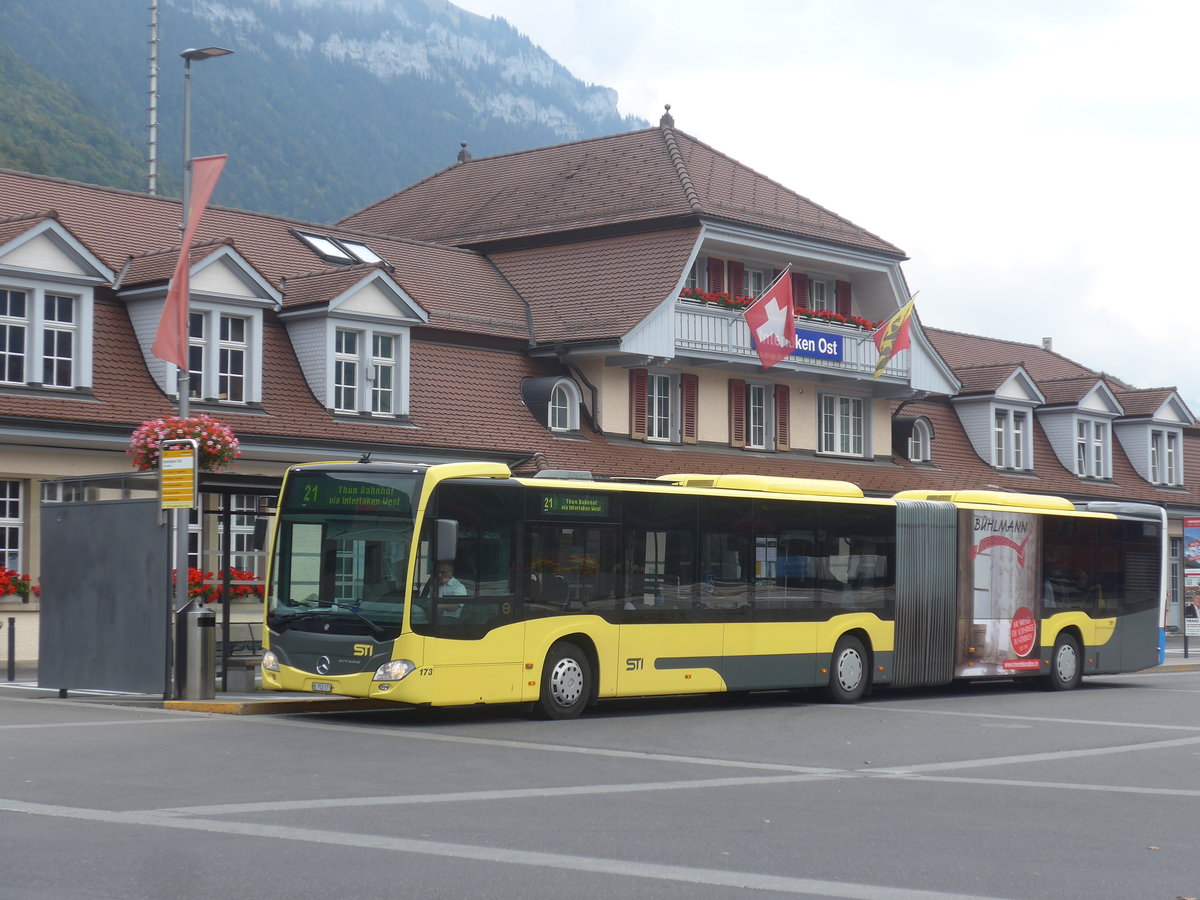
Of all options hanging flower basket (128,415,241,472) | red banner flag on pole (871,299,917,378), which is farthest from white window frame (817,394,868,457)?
hanging flower basket (128,415,241,472)

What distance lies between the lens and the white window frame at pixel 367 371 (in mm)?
31812

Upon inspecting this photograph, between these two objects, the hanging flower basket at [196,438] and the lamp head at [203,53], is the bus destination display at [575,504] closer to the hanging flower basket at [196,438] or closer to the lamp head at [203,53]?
the hanging flower basket at [196,438]

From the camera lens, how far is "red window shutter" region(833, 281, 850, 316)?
43125 mm

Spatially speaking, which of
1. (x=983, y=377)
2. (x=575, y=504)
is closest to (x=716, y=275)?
(x=983, y=377)

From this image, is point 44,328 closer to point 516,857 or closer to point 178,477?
point 178,477

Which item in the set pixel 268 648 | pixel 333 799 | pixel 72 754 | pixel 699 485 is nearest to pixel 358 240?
pixel 699 485

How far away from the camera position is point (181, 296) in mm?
22469

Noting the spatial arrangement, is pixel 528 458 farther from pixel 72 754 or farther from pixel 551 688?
pixel 72 754

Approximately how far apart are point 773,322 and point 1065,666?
41.4 ft

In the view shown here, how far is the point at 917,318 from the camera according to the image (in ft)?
143

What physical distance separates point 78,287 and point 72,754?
587 inches

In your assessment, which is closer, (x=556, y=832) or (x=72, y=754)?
(x=556, y=832)

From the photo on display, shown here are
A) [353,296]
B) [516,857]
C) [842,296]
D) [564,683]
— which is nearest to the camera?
[516,857]

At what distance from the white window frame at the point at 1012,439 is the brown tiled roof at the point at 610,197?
27.2 feet
